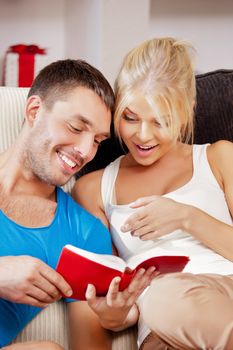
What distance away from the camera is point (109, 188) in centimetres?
159

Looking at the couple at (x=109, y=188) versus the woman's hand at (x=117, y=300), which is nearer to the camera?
the woman's hand at (x=117, y=300)

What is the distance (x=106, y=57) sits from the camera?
3377mm

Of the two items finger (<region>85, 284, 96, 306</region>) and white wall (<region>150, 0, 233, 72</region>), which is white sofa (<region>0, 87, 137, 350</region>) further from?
white wall (<region>150, 0, 233, 72</region>)

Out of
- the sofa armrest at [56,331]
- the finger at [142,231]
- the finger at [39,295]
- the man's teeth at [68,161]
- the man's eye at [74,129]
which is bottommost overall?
the sofa armrest at [56,331]

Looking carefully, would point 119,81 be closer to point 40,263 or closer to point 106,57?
point 40,263

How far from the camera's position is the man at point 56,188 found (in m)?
1.35

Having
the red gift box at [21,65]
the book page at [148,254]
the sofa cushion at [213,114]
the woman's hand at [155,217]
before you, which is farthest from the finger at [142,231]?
the red gift box at [21,65]

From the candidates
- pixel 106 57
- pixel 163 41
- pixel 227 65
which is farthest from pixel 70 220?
pixel 227 65

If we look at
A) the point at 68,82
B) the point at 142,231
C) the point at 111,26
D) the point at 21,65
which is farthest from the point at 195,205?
the point at 21,65

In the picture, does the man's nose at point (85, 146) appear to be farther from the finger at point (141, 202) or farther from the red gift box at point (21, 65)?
the red gift box at point (21, 65)

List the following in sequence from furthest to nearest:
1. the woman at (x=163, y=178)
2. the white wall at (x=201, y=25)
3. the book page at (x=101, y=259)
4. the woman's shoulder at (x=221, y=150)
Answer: the white wall at (x=201, y=25), the woman's shoulder at (x=221, y=150), the woman at (x=163, y=178), the book page at (x=101, y=259)

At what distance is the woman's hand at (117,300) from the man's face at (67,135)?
309 millimetres

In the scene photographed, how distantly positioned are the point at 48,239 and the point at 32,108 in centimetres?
32

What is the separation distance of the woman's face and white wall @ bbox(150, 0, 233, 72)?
8.24 feet
